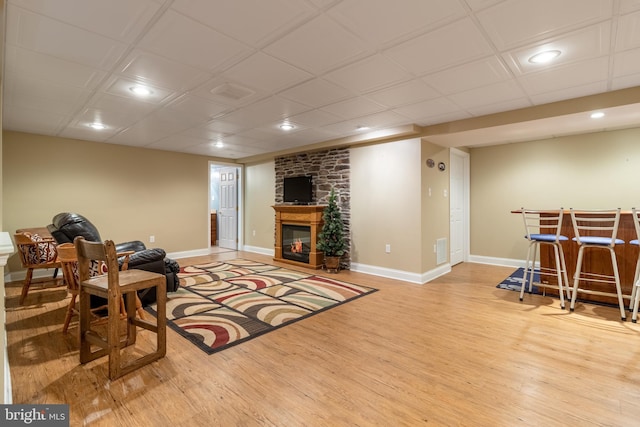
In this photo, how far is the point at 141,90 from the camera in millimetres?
2969

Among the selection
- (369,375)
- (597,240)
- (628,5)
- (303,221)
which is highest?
(628,5)

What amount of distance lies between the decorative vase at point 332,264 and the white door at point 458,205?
209cm

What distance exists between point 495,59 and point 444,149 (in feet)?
9.30

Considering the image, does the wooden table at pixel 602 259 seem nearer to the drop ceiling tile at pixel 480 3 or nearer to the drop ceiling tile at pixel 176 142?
the drop ceiling tile at pixel 480 3

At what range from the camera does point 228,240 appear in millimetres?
7898

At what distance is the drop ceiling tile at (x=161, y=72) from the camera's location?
7.67 feet

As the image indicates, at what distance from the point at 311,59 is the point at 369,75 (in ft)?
1.89

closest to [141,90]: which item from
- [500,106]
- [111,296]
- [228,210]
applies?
[111,296]

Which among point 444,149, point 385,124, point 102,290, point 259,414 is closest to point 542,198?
point 444,149

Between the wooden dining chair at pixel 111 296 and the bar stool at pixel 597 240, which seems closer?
the wooden dining chair at pixel 111 296

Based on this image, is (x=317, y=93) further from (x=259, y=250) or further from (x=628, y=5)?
(x=259, y=250)

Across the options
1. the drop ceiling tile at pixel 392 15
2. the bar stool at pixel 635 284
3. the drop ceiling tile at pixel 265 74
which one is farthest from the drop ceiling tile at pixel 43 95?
the bar stool at pixel 635 284

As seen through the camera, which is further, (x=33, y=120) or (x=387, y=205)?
(x=387, y=205)

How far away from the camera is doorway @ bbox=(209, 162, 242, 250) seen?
7.61m
